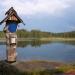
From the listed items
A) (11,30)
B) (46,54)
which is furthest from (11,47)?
(46,54)

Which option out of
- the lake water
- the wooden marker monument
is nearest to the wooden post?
the wooden marker monument

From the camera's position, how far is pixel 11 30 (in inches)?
663

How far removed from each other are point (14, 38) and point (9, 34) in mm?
412

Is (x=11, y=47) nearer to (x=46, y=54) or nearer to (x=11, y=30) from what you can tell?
(x=11, y=30)

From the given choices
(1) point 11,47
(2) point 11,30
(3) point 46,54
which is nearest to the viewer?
(1) point 11,47

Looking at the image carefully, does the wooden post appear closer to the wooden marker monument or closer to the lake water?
the wooden marker monument

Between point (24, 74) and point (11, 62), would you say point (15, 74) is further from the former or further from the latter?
point (11, 62)

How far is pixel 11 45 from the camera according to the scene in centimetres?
1664

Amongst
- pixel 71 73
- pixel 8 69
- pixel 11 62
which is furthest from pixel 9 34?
pixel 71 73

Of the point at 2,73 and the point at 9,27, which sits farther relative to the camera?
the point at 9,27

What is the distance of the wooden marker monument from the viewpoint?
16.6 m

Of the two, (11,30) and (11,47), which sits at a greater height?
(11,30)

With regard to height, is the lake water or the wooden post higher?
the wooden post

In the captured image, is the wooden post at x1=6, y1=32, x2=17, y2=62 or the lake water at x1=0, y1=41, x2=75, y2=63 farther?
the lake water at x1=0, y1=41, x2=75, y2=63
